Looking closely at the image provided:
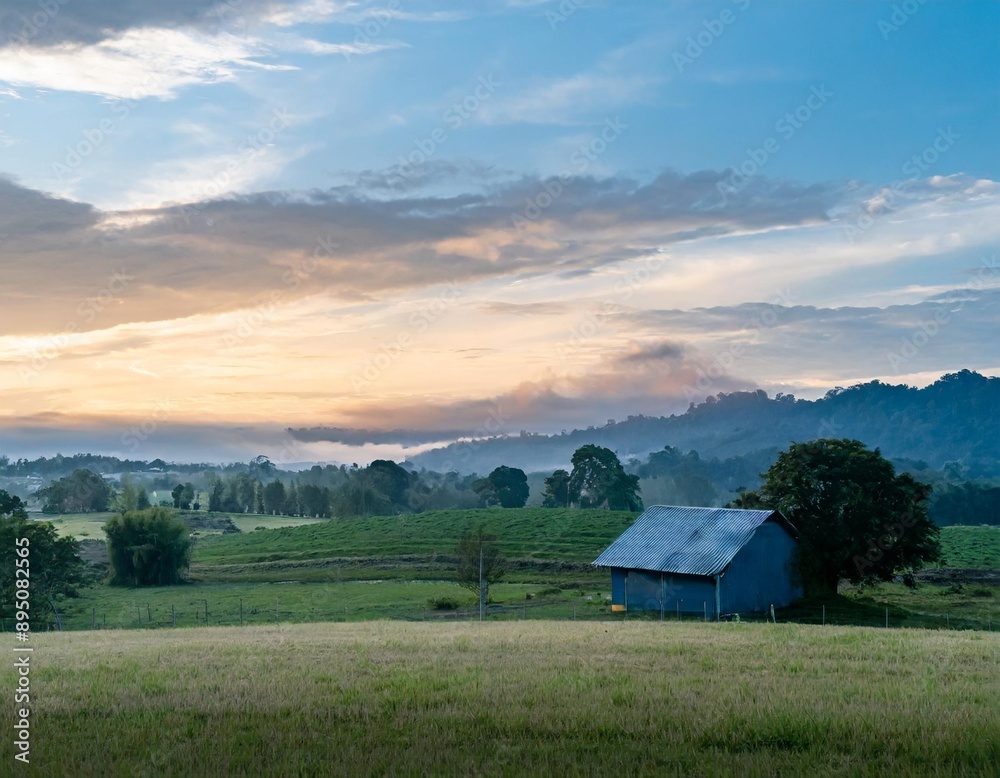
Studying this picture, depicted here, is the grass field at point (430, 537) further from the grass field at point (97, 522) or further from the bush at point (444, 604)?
the bush at point (444, 604)

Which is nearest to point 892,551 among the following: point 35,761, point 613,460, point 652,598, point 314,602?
point 652,598

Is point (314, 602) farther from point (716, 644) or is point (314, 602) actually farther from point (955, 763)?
point (955, 763)

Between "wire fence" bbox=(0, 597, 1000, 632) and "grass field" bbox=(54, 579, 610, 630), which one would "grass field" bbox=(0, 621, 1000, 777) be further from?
"grass field" bbox=(54, 579, 610, 630)

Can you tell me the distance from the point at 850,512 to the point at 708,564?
9.60 m

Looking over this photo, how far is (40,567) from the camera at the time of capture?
6131 centimetres

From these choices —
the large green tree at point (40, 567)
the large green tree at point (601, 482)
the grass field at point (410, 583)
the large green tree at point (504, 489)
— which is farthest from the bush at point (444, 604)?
the large green tree at point (504, 489)

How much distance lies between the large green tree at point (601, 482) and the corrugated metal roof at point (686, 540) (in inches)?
3108

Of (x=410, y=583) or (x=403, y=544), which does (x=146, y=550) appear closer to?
(x=403, y=544)

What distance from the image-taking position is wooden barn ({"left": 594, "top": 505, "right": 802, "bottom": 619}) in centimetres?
4700

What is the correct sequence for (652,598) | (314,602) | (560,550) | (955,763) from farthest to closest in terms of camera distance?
(560,550) → (314,602) → (652,598) → (955,763)

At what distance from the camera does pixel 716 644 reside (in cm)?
2523

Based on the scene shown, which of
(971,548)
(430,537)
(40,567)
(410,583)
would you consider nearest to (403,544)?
(430,537)

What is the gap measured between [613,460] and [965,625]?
94878 millimetres

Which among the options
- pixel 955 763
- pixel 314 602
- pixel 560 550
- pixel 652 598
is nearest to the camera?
pixel 955 763
